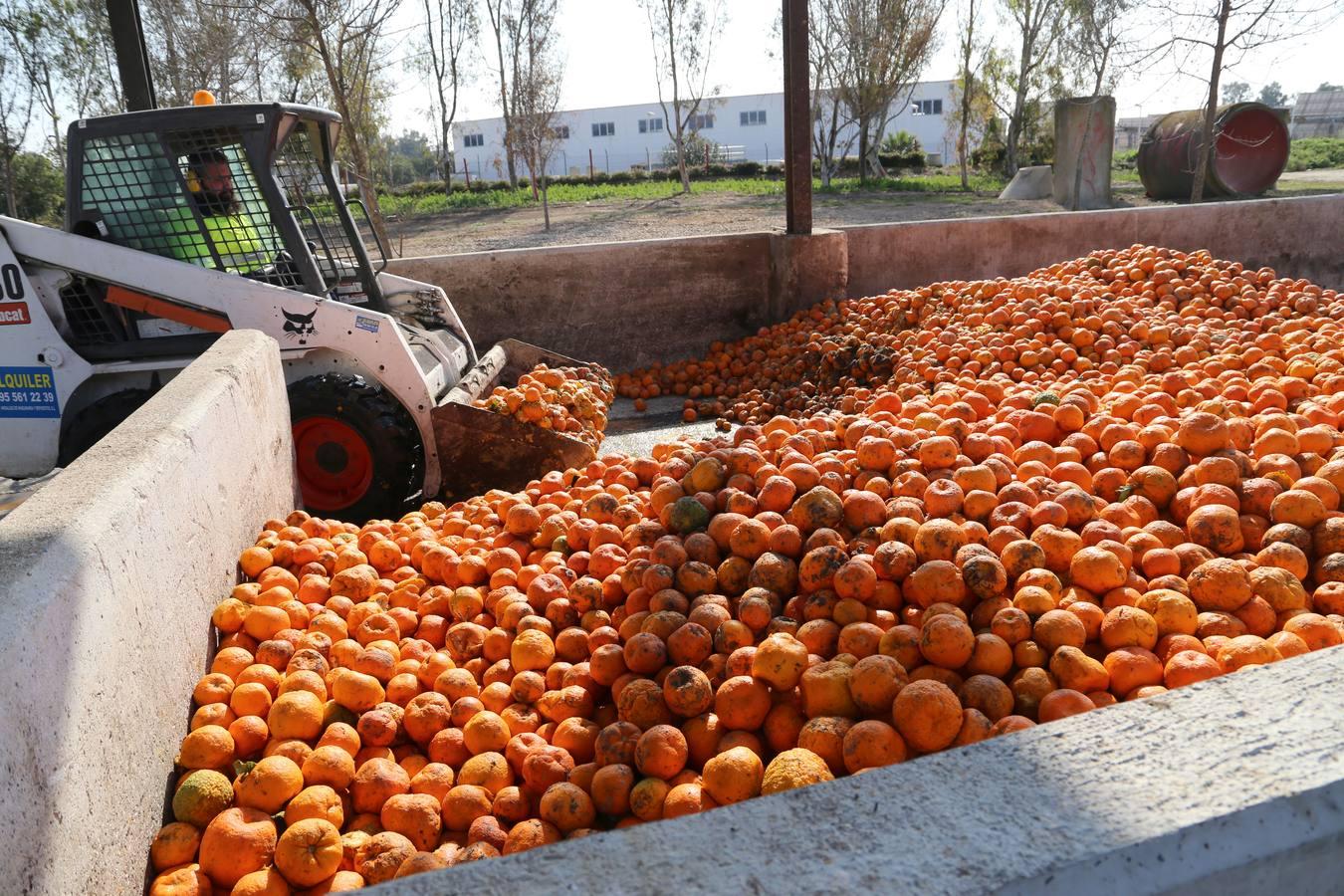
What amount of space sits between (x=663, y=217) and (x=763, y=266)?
48.2ft

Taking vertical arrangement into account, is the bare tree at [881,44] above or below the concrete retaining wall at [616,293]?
above

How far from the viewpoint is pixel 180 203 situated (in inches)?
231

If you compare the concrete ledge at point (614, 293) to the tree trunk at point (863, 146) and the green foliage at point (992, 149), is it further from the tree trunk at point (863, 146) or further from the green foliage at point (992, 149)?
the green foliage at point (992, 149)

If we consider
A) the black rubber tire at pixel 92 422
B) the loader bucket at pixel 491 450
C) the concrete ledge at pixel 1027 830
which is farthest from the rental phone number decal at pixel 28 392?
the concrete ledge at pixel 1027 830

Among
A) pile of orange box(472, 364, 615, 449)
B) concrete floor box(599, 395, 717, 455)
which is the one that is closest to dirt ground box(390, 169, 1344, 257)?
concrete floor box(599, 395, 717, 455)

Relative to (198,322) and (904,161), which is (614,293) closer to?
(198,322)

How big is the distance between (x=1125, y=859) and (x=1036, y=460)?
2407mm

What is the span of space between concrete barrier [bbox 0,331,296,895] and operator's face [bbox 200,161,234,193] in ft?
9.87

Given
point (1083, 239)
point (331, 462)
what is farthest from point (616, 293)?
point (1083, 239)

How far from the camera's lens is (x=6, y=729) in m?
1.72

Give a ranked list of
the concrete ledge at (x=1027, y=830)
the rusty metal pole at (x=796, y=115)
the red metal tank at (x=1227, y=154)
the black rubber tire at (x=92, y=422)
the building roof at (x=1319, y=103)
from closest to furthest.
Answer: the concrete ledge at (x=1027, y=830)
the black rubber tire at (x=92, y=422)
the rusty metal pole at (x=796, y=115)
the red metal tank at (x=1227, y=154)
the building roof at (x=1319, y=103)

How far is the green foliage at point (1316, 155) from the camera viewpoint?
33469mm

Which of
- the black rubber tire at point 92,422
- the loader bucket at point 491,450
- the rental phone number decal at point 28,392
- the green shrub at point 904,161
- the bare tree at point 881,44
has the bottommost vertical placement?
the loader bucket at point 491,450

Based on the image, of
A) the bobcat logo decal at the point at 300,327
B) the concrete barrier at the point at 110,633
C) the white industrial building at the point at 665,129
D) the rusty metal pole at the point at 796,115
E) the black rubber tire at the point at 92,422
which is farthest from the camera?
the white industrial building at the point at 665,129
